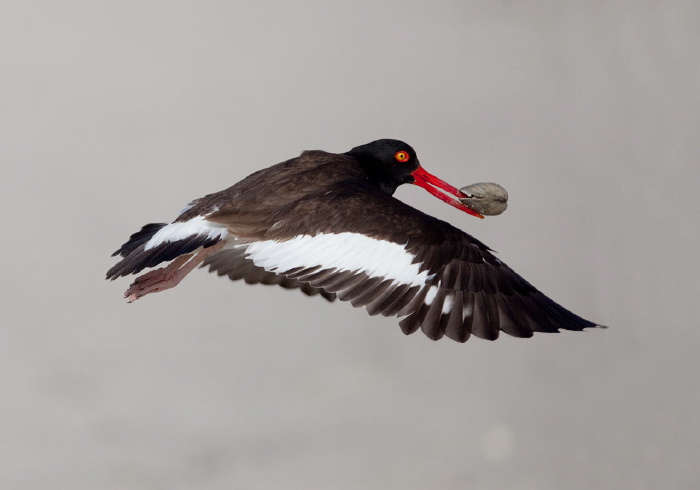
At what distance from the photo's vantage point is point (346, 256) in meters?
3.10

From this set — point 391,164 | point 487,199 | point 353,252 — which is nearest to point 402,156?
point 391,164

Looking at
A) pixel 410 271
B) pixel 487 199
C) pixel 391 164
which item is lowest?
pixel 410 271

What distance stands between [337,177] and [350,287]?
2.29 feet

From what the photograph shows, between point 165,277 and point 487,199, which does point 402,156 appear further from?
point 165,277

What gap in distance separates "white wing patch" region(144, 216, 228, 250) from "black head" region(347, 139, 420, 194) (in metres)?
0.87

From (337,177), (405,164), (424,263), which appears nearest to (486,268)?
(424,263)

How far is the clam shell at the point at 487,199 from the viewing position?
12.5 ft

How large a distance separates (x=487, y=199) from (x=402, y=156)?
0.45 meters

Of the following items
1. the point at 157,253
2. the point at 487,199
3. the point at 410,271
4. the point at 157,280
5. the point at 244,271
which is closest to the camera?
the point at 410,271

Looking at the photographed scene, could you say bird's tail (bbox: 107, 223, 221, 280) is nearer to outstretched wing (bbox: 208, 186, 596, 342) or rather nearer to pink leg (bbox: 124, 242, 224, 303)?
pink leg (bbox: 124, 242, 224, 303)

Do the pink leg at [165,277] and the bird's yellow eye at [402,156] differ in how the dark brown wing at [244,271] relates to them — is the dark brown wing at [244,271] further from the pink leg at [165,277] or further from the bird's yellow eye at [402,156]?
the bird's yellow eye at [402,156]

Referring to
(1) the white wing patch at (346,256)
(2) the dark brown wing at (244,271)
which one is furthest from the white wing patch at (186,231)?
(2) the dark brown wing at (244,271)

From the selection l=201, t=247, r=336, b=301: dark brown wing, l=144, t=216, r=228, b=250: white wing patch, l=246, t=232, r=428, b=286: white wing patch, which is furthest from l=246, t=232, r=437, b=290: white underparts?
l=201, t=247, r=336, b=301: dark brown wing

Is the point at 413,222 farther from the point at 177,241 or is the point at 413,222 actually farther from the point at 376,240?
the point at 177,241
